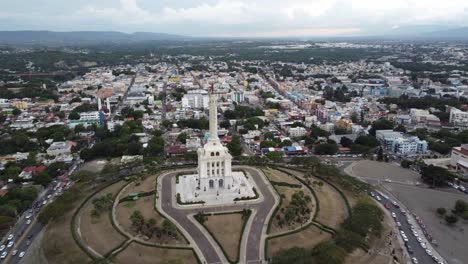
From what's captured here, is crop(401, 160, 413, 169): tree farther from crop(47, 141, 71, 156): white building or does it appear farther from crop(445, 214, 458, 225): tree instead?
crop(47, 141, 71, 156): white building

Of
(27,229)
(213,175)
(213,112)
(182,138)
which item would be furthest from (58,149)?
(213,112)

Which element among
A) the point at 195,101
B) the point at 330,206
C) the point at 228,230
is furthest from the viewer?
the point at 195,101

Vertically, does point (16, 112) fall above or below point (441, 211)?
above

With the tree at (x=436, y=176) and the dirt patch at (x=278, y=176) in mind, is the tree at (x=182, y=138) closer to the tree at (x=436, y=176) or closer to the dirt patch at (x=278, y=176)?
the dirt patch at (x=278, y=176)

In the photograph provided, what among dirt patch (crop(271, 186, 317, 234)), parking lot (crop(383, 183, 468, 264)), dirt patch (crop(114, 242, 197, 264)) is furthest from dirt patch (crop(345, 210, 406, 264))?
dirt patch (crop(114, 242, 197, 264))

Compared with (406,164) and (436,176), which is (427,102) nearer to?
(406,164)

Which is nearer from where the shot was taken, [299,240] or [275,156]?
[299,240]

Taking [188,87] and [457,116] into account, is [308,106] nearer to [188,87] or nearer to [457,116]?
[457,116]

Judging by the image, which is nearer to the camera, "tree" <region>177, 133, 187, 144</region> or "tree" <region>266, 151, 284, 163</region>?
"tree" <region>266, 151, 284, 163</region>
